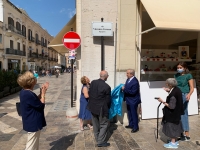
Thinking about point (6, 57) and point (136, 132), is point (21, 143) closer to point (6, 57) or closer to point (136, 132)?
point (136, 132)

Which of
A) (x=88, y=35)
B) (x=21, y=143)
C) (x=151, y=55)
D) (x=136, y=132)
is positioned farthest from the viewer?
(x=151, y=55)

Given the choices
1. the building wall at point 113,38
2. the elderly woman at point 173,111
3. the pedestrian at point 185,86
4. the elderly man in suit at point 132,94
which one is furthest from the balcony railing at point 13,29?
the elderly woman at point 173,111

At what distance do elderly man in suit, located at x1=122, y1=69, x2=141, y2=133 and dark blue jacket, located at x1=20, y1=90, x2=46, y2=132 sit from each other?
6.95ft

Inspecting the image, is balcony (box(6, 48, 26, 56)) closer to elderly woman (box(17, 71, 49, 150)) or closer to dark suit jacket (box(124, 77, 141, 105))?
dark suit jacket (box(124, 77, 141, 105))

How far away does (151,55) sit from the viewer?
5648 mm

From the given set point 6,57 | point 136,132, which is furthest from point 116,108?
point 6,57

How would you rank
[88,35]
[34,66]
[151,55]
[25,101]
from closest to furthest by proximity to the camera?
[25,101] → [88,35] → [151,55] → [34,66]

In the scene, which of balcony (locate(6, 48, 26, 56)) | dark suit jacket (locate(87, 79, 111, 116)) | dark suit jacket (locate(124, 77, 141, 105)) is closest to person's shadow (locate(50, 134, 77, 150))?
dark suit jacket (locate(87, 79, 111, 116))

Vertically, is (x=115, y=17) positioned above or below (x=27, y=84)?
above

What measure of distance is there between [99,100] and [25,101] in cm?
141

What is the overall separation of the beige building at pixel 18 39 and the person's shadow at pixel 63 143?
24863mm

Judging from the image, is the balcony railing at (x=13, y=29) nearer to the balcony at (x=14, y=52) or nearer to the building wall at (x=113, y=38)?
the balcony at (x=14, y=52)

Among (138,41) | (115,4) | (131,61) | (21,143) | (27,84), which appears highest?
(115,4)

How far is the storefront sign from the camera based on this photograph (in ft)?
15.2
